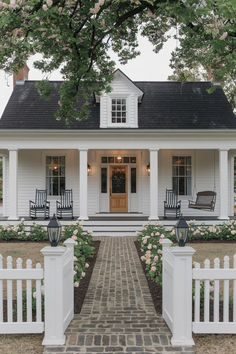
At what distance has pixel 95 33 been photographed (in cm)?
606

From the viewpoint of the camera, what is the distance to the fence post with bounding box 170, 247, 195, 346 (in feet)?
11.1

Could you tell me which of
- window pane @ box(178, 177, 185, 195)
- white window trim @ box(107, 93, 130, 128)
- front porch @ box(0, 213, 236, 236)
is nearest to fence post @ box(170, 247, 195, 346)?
front porch @ box(0, 213, 236, 236)

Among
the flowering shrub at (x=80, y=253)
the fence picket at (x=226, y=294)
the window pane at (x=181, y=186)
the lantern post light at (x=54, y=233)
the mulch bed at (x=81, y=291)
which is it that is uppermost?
the window pane at (x=181, y=186)

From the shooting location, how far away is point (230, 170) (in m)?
13.2

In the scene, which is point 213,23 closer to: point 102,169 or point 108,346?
point 108,346

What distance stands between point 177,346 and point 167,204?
A: 9.73 m

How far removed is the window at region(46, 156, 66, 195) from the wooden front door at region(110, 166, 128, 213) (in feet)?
7.53

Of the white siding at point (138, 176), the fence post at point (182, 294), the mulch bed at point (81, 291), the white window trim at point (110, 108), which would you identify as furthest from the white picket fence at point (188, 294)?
the white siding at point (138, 176)

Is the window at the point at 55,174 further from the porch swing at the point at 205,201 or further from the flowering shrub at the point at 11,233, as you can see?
the porch swing at the point at 205,201

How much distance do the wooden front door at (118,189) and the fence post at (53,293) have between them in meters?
10.0

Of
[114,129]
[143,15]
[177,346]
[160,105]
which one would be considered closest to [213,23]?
[143,15]

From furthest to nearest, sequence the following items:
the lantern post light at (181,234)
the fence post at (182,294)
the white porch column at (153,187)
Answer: the white porch column at (153,187) < the lantern post light at (181,234) < the fence post at (182,294)

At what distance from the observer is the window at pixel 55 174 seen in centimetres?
1332

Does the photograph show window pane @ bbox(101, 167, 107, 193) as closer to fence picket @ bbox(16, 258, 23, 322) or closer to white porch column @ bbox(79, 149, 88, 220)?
white porch column @ bbox(79, 149, 88, 220)
